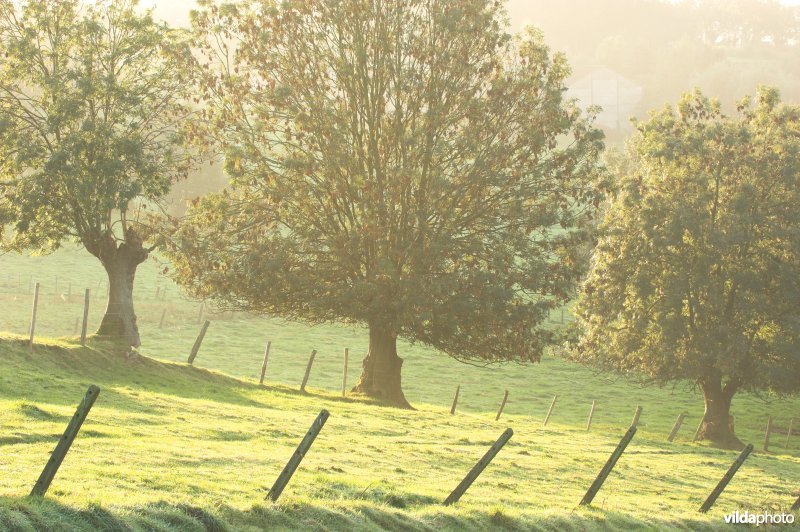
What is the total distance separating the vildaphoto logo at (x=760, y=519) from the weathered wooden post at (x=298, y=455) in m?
11.3

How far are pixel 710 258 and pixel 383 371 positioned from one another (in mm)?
16414

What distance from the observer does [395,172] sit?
1463 inches

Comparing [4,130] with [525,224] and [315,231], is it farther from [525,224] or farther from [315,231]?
[525,224]

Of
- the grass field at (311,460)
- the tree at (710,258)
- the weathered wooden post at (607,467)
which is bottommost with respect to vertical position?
the grass field at (311,460)

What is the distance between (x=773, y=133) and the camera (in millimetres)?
47531

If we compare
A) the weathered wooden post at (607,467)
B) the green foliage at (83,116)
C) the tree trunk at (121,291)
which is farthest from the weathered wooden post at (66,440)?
the tree trunk at (121,291)

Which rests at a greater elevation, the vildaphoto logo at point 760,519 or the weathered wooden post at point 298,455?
the weathered wooden post at point 298,455

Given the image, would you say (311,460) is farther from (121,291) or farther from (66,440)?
(121,291)

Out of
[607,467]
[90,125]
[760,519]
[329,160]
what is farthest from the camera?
[329,160]

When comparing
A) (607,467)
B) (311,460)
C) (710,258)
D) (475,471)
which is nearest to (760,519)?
(607,467)

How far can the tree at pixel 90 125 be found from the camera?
3744cm

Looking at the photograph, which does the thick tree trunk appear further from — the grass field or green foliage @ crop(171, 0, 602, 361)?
green foliage @ crop(171, 0, 602, 361)

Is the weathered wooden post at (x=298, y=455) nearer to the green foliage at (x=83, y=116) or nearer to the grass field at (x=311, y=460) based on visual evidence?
the grass field at (x=311, y=460)

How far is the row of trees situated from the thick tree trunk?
67mm
